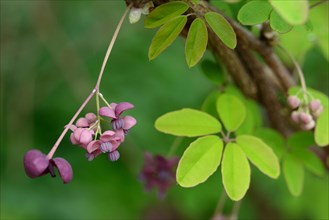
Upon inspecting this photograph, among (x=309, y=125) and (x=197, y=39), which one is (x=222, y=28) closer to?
(x=197, y=39)

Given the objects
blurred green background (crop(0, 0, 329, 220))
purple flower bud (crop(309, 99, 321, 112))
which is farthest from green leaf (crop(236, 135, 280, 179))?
blurred green background (crop(0, 0, 329, 220))

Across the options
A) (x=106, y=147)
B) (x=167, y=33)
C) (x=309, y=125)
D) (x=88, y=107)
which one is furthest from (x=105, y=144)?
(x=88, y=107)

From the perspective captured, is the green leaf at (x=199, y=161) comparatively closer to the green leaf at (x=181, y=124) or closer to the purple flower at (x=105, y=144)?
the green leaf at (x=181, y=124)

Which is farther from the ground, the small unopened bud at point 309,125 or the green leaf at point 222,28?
the green leaf at point 222,28

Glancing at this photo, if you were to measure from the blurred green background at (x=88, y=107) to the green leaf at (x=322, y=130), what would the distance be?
1189 millimetres

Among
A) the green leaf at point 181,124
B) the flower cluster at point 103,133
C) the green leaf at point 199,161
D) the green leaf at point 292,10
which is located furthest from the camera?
the green leaf at point 181,124

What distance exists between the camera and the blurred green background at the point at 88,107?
2385mm

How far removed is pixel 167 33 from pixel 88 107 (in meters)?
1.35

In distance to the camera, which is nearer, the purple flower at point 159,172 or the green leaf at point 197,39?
the green leaf at point 197,39

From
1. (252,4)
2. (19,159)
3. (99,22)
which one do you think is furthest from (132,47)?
(252,4)

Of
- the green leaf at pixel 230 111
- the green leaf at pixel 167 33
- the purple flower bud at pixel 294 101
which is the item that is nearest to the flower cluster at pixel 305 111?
the purple flower bud at pixel 294 101

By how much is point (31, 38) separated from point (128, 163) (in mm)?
760

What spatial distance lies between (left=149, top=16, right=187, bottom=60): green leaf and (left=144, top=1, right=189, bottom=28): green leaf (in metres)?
0.01

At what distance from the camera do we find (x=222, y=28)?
0.99 m
